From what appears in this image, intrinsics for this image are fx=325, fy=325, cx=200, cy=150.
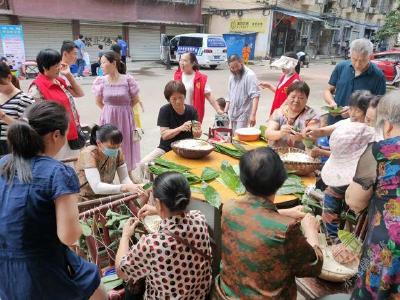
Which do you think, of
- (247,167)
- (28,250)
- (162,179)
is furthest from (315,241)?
(28,250)

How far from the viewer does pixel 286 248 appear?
1383 millimetres

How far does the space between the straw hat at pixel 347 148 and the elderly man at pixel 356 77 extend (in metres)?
1.16

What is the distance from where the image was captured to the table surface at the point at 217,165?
2.29m

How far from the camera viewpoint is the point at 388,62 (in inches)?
497

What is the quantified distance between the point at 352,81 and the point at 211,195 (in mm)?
2617

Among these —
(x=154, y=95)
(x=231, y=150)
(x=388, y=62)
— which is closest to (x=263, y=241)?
(x=231, y=150)

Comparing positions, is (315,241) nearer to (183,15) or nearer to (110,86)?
(110,86)

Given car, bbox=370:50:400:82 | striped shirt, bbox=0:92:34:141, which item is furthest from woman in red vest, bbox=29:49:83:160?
car, bbox=370:50:400:82

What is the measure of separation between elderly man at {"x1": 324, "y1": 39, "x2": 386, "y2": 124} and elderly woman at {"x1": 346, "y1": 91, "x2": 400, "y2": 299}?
83.2 inches

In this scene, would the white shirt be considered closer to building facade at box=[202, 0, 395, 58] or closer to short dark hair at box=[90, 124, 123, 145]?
short dark hair at box=[90, 124, 123, 145]

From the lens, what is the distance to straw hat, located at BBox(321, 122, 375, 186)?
7.59 ft

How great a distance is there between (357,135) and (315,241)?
1.01m

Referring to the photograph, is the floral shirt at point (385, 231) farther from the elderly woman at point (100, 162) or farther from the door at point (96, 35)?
the door at point (96, 35)

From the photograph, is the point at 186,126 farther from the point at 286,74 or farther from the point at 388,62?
the point at 388,62
